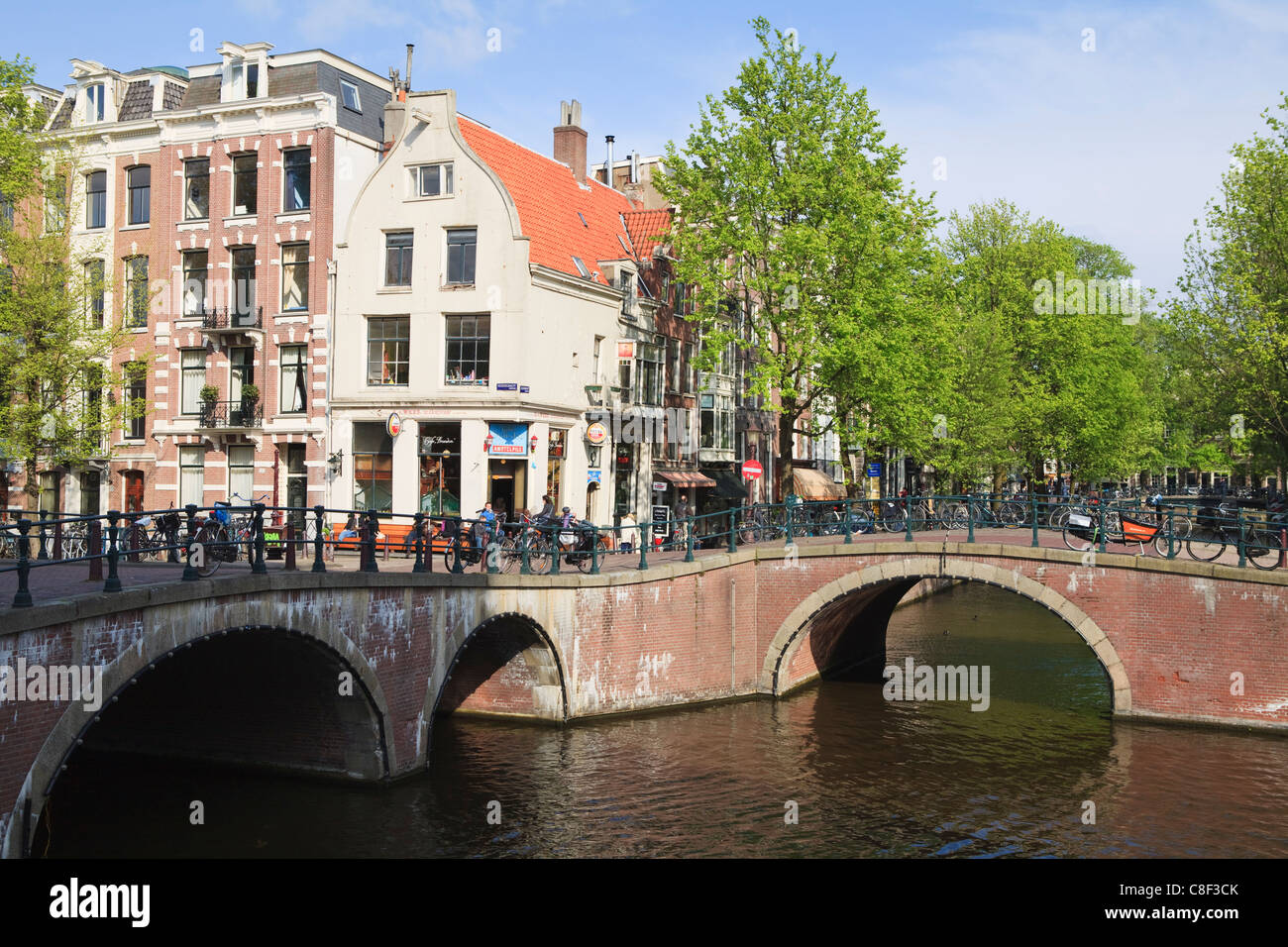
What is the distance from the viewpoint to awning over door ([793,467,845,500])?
49.1 metres

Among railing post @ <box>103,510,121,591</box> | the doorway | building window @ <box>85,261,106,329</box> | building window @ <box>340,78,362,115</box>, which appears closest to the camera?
railing post @ <box>103,510,121,591</box>

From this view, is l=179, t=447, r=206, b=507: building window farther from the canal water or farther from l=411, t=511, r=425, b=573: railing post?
l=411, t=511, r=425, b=573: railing post

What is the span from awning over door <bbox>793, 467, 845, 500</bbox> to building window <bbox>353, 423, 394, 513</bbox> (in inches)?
811

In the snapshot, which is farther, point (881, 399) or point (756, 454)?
point (756, 454)

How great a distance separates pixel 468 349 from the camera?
32.3m

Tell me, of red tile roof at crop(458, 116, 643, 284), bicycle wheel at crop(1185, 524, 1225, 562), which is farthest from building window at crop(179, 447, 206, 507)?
bicycle wheel at crop(1185, 524, 1225, 562)

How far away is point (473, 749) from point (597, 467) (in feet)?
53.4

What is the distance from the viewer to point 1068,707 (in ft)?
79.3

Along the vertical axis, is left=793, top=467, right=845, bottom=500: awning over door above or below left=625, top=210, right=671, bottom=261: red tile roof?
below

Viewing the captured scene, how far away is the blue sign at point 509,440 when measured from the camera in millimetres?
31938

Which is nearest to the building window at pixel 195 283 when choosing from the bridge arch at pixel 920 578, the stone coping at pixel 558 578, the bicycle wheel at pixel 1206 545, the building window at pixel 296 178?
the building window at pixel 296 178

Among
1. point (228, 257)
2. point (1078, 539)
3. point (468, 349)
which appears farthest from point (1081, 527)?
point (228, 257)
